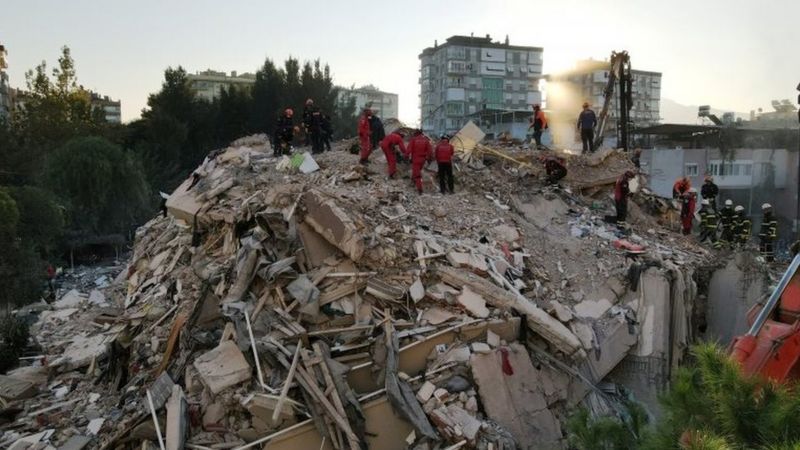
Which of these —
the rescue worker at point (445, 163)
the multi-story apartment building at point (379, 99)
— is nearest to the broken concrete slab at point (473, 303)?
the rescue worker at point (445, 163)

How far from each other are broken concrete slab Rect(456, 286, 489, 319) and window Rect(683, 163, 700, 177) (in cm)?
2524

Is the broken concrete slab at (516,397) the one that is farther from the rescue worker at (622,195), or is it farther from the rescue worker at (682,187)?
the rescue worker at (682,187)

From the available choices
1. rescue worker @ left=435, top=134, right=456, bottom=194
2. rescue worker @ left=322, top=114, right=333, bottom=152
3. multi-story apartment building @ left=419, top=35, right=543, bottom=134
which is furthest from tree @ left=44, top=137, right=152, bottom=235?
multi-story apartment building @ left=419, top=35, right=543, bottom=134

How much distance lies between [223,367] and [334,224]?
235cm

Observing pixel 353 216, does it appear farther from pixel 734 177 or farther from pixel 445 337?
pixel 734 177

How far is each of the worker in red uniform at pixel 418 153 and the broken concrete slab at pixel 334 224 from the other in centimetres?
282

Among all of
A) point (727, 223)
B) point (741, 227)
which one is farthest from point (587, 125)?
point (741, 227)

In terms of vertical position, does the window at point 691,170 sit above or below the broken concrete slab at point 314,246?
above

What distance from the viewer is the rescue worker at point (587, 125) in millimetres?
14062

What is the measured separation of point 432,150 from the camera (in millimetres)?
11602

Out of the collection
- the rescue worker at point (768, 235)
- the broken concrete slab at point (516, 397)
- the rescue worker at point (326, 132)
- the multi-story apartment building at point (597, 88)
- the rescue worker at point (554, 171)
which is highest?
the multi-story apartment building at point (597, 88)

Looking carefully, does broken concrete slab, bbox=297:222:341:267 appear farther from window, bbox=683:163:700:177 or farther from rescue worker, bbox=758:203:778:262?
window, bbox=683:163:700:177

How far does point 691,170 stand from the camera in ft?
94.4

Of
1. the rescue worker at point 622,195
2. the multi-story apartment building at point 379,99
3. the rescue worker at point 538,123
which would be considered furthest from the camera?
the multi-story apartment building at point 379,99
